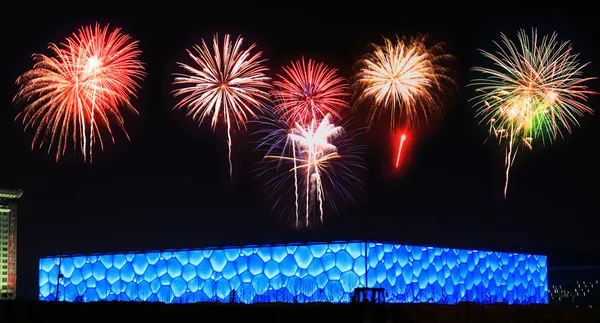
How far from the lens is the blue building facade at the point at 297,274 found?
127ft

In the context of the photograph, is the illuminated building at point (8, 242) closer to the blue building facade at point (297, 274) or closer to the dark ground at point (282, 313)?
the blue building facade at point (297, 274)

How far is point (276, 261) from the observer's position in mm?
40719

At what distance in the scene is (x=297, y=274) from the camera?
39.8 meters

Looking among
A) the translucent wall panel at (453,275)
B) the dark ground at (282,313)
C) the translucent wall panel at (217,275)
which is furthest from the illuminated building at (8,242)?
the dark ground at (282,313)

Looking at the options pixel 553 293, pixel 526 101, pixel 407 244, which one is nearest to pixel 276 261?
pixel 407 244

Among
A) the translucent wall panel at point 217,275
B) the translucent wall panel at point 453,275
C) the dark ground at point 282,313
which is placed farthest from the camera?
the translucent wall panel at point 453,275

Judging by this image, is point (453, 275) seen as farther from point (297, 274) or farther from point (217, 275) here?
point (217, 275)

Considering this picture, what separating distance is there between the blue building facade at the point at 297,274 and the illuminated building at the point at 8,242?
639 inches

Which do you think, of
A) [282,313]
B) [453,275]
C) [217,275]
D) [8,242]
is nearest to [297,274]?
[217,275]

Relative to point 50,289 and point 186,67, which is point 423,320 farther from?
point 50,289

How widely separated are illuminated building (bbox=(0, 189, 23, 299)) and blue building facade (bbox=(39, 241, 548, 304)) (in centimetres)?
1623

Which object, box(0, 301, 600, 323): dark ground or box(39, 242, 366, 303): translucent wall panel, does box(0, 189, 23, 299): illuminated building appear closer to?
box(39, 242, 366, 303): translucent wall panel

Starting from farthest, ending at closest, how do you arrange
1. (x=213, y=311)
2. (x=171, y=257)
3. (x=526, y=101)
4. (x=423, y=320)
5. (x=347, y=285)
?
(x=171, y=257) → (x=347, y=285) → (x=526, y=101) → (x=423, y=320) → (x=213, y=311)

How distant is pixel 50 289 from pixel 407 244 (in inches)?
843
